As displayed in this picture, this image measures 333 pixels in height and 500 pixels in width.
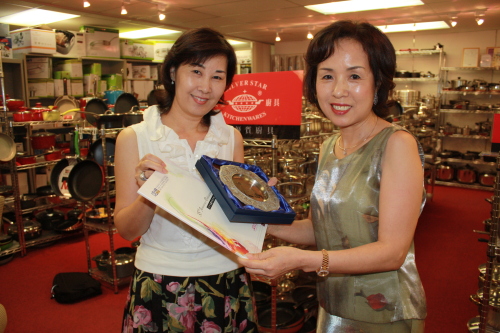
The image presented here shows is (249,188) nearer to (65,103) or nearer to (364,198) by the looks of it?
(364,198)

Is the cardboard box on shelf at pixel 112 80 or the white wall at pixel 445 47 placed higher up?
the white wall at pixel 445 47

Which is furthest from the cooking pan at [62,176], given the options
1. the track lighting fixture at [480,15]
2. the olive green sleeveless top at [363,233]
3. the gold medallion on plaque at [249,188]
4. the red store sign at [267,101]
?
the track lighting fixture at [480,15]

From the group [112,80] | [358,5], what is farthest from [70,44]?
[358,5]

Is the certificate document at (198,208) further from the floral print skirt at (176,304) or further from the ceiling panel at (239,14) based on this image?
the ceiling panel at (239,14)

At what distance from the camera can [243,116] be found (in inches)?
92.2

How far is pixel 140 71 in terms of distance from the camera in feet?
25.7

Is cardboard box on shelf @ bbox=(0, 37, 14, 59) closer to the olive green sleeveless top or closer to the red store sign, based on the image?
A: the red store sign

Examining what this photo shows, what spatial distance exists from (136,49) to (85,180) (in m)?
4.55

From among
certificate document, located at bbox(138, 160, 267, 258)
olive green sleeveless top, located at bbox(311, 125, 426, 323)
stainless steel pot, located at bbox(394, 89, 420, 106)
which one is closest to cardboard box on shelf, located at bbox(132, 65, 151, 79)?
stainless steel pot, located at bbox(394, 89, 420, 106)

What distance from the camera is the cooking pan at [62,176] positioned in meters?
3.74

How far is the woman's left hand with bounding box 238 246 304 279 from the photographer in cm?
106

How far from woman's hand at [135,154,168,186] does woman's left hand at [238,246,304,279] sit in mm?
390

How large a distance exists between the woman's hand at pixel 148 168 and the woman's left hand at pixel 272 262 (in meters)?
0.39

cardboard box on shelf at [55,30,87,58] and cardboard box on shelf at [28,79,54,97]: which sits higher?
cardboard box on shelf at [55,30,87,58]
